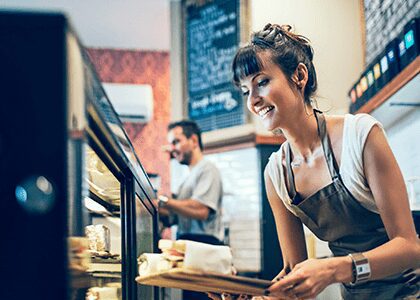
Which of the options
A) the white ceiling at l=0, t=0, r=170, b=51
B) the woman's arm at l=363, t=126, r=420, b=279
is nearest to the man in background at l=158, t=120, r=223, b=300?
the white ceiling at l=0, t=0, r=170, b=51

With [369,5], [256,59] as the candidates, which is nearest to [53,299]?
[256,59]

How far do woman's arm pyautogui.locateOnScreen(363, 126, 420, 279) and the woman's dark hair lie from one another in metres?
0.31

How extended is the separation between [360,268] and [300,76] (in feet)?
2.05

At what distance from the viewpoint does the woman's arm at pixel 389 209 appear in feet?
5.16

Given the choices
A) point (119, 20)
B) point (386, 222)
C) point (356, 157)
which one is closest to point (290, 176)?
point (356, 157)

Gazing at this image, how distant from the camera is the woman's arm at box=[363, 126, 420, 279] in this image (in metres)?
1.57

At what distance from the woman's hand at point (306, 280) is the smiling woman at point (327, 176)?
144mm

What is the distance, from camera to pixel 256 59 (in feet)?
6.05

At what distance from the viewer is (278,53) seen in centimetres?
189

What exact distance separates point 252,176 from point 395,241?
387cm

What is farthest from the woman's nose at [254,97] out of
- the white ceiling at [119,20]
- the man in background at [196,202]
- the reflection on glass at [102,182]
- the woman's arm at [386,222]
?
the white ceiling at [119,20]

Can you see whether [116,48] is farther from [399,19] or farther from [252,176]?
[399,19]

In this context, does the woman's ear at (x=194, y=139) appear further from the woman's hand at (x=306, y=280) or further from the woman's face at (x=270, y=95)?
the woman's hand at (x=306, y=280)

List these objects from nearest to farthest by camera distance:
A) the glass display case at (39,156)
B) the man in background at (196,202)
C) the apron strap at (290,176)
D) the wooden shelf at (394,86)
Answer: the glass display case at (39,156) → the apron strap at (290,176) → the wooden shelf at (394,86) → the man in background at (196,202)
